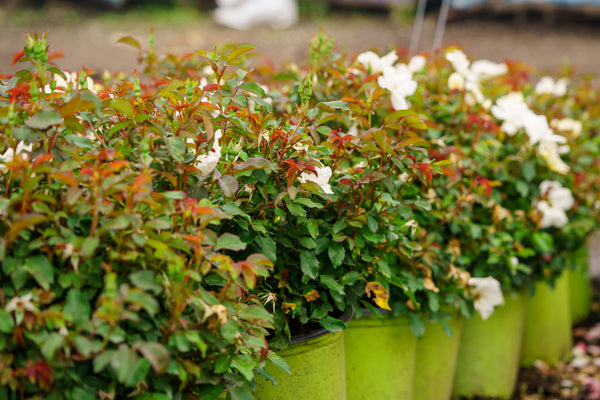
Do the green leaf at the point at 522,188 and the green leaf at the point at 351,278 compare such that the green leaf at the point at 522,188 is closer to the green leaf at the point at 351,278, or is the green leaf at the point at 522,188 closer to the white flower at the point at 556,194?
the white flower at the point at 556,194

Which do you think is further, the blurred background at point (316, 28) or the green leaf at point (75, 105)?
the blurred background at point (316, 28)

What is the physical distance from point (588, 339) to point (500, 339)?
1.17m

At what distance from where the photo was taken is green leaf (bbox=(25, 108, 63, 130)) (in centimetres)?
98

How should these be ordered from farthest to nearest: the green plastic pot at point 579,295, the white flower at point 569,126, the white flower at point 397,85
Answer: the green plastic pot at point 579,295 → the white flower at point 569,126 → the white flower at point 397,85

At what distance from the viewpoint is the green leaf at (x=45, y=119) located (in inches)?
38.6

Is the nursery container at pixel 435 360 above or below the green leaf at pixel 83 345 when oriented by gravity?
below

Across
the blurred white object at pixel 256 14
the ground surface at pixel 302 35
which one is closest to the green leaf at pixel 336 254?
the ground surface at pixel 302 35

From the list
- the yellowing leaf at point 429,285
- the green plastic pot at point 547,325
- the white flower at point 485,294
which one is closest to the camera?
the yellowing leaf at point 429,285

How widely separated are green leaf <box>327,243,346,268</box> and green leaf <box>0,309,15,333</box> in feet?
2.31

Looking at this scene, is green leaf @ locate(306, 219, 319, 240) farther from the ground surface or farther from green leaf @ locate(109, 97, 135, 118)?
the ground surface

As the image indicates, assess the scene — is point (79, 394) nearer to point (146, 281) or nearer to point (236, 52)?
point (146, 281)

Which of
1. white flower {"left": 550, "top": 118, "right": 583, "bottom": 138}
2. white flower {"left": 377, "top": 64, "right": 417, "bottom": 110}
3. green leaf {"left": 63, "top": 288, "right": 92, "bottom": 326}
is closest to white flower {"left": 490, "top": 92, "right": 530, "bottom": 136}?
white flower {"left": 550, "top": 118, "right": 583, "bottom": 138}

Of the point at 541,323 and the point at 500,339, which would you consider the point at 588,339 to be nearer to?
the point at 541,323

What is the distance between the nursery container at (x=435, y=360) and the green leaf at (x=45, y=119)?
57.0 inches
